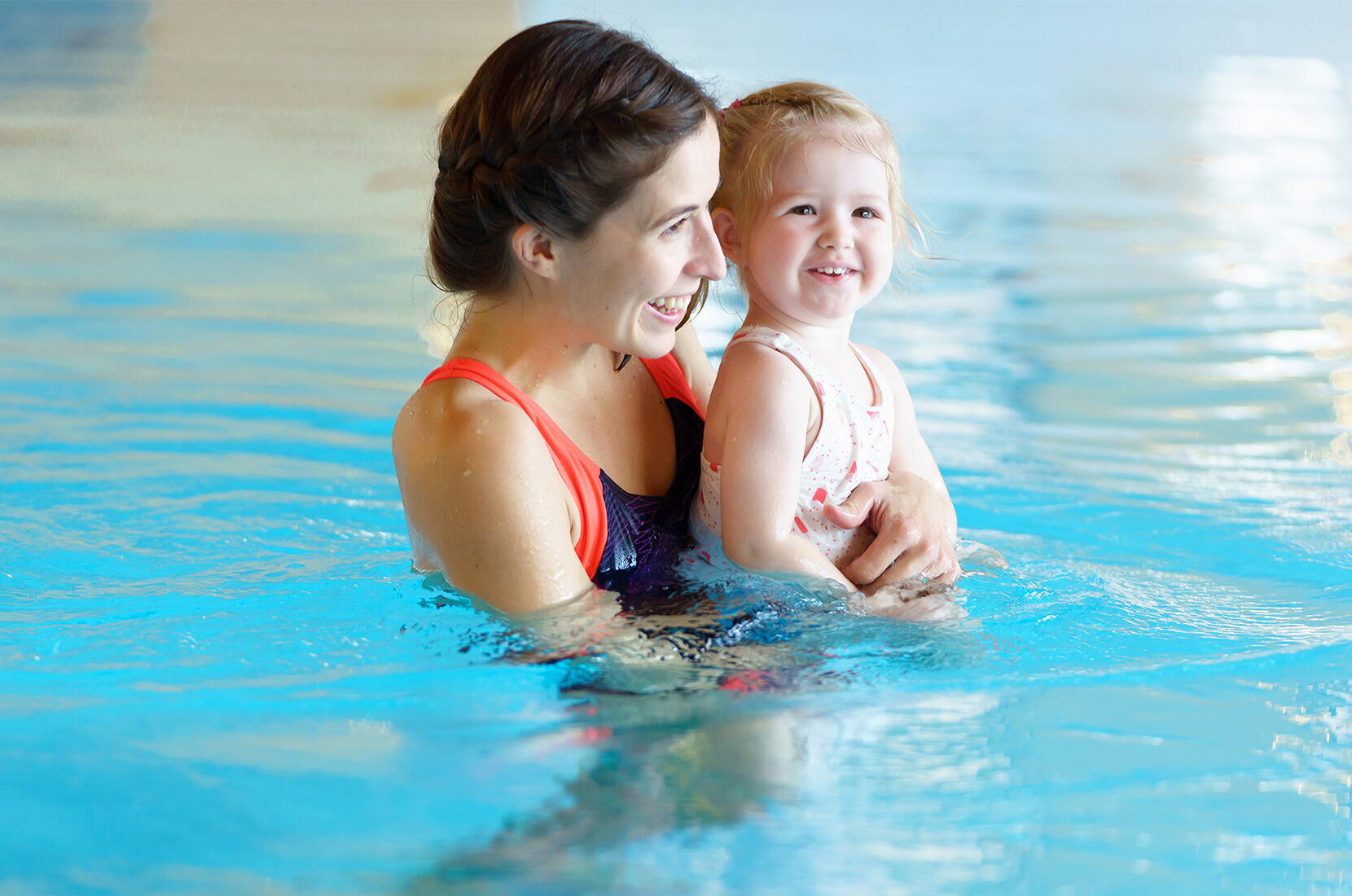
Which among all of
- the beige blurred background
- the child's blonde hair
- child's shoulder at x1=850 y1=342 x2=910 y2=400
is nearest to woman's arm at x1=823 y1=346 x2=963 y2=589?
child's shoulder at x1=850 y1=342 x2=910 y2=400

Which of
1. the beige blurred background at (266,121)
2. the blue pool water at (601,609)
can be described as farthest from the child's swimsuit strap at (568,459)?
the beige blurred background at (266,121)

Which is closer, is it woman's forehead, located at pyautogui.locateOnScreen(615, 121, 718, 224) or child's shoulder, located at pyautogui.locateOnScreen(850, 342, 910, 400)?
woman's forehead, located at pyautogui.locateOnScreen(615, 121, 718, 224)

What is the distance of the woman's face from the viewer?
1.82 m

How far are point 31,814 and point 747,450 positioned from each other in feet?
3.41

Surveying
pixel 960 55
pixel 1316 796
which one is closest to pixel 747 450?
pixel 1316 796

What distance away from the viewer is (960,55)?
28.4 ft

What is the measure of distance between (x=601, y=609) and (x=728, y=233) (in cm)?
67

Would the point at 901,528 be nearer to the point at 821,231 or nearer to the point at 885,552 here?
the point at 885,552

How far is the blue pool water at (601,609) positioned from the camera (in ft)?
5.34

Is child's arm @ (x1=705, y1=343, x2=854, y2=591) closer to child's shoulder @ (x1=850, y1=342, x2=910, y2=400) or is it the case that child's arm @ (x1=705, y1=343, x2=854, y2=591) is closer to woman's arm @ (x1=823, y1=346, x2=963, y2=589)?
woman's arm @ (x1=823, y1=346, x2=963, y2=589)

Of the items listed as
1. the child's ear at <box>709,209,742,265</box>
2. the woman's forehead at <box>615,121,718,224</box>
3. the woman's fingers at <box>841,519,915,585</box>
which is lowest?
the woman's fingers at <box>841,519,915,585</box>

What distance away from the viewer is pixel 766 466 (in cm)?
196

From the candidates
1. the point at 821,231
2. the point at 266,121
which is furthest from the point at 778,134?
the point at 266,121

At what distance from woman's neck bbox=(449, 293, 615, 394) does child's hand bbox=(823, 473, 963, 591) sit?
0.47 metres
